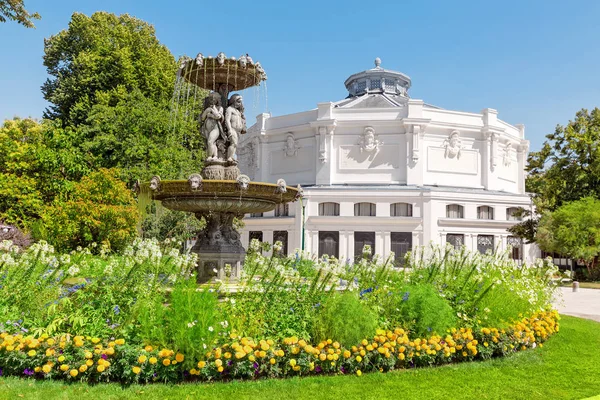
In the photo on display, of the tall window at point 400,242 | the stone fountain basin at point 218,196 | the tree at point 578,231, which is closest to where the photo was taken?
the stone fountain basin at point 218,196

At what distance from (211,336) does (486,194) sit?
131ft

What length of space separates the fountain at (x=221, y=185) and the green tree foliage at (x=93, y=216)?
12168 millimetres

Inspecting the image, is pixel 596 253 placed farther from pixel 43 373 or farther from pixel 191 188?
pixel 43 373

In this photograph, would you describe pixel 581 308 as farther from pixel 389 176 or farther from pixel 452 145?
pixel 452 145

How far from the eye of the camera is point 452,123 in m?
43.2

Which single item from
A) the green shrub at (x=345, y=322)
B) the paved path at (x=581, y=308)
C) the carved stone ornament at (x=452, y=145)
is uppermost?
the carved stone ornament at (x=452, y=145)

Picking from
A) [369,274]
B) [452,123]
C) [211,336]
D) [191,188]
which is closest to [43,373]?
[211,336]

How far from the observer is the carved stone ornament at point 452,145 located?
4316 cm

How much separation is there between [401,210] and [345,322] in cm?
3525

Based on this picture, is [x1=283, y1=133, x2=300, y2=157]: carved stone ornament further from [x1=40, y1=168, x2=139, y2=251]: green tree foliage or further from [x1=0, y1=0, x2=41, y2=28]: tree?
[x1=0, y1=0, x2=41, y2=28]: tree

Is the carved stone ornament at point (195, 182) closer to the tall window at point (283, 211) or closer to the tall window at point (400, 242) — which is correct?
the tall window at point (400, 242)

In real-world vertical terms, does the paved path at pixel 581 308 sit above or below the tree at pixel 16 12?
below

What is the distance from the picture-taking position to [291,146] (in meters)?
45.6

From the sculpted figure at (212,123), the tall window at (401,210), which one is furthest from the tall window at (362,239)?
the sculpted figure at (212,123)
